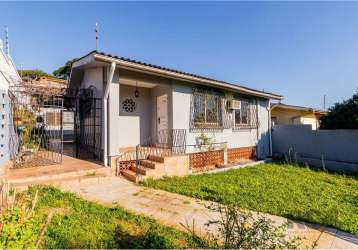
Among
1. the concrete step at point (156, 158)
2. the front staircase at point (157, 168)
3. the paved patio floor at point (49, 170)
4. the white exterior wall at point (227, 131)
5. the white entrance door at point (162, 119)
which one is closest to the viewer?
the paved patio floor at point (49, 170)

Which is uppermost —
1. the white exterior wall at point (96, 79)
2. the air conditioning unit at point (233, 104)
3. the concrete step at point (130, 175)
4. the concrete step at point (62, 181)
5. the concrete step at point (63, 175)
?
the white exterior wall at point (96, 79)

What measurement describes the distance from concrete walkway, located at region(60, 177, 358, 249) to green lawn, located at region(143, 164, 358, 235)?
0.37 metres

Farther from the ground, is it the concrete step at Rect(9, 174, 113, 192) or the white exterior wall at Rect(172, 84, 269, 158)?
the white exterior wall at Rect(172, 84, 269, 158)

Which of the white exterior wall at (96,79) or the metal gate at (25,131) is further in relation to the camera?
the white exterior wall at (96,79)

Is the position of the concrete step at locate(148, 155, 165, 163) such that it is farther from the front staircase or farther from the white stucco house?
the white stucco house

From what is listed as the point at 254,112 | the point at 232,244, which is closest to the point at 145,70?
the point at 232,244

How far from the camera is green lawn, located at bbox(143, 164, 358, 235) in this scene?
4.46 meters

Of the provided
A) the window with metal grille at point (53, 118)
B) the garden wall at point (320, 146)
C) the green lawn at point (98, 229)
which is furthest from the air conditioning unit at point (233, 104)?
the window with metal grille at point (53, 118)

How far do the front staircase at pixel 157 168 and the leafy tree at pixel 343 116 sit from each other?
340 inches

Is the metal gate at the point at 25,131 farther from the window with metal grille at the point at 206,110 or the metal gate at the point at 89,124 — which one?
the window with metal grille at the point at 206,110

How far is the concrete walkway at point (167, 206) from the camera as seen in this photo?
3469mm

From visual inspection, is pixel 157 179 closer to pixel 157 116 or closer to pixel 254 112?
pixel 157 116

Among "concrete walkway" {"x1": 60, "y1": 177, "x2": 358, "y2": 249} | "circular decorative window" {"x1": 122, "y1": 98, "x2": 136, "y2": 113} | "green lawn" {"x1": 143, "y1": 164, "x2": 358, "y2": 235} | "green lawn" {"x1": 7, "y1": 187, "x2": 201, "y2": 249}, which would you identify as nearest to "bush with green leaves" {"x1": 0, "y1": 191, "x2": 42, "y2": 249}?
"green lawn" {"x1": 7, "y1": 187, "x2": 201, "y2": 249}

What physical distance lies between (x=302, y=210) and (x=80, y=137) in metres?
10.1
